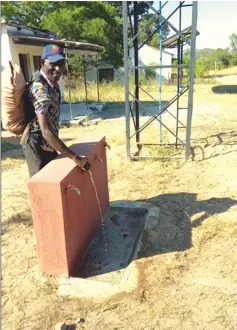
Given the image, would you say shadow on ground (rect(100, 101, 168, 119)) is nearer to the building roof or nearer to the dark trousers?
the building roof

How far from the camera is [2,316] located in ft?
9.21

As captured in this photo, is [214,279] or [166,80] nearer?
[214,279]

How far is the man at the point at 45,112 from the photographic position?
113 inches

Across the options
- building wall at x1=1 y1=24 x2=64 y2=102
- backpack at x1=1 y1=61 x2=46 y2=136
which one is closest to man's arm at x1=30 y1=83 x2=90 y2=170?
backpack at x1=1 y1=61 x2=46 y2=136

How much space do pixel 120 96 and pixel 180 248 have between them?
1452 cm

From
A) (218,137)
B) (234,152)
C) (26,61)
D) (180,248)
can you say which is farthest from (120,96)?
(180,248)

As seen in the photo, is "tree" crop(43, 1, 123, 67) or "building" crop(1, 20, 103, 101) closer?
"building" crop(1, 20, 103, 101)

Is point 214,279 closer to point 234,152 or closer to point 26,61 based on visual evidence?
point 234,152

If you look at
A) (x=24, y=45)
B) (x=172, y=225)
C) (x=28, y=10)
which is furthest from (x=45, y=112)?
(x=28, y=10)

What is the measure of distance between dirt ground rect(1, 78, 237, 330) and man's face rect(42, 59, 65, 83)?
1961 millimetres

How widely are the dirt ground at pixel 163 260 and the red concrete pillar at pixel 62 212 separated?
269 millimetres

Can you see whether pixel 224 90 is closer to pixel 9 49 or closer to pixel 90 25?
pixel 90 25

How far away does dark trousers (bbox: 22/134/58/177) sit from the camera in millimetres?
3162

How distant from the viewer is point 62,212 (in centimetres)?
284
